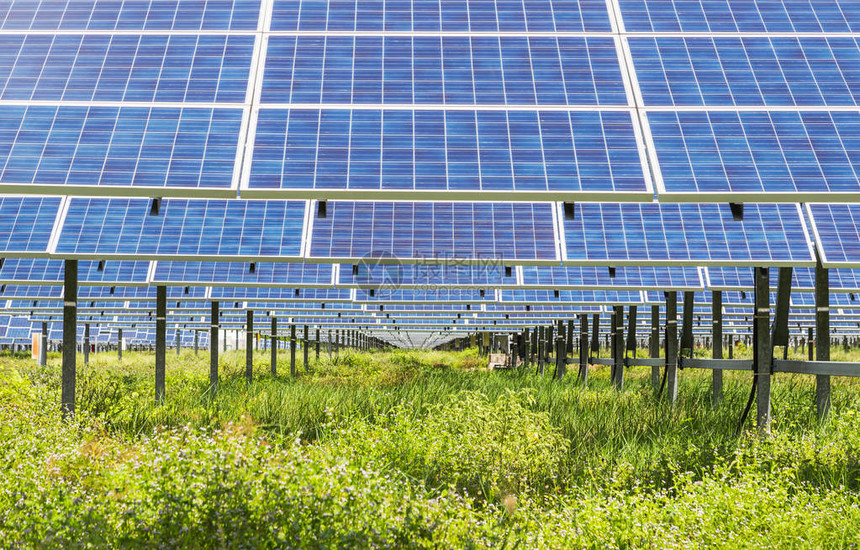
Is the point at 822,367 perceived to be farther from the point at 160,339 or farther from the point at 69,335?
the point at 160,339

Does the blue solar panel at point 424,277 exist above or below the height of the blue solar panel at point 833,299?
above

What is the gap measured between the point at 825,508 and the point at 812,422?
287 inches

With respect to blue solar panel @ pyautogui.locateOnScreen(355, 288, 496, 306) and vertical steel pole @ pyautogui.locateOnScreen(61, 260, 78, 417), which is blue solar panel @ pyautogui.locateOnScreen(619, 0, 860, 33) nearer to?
vertical steel pole @ pyautogui.locateOnScreen(61, 260, 78, 417)

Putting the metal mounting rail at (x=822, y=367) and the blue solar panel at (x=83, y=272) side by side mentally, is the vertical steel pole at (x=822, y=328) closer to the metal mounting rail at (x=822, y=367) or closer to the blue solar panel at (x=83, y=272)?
the metal mounting rail at (x=822, y=367)

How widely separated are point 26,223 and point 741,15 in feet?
45.3

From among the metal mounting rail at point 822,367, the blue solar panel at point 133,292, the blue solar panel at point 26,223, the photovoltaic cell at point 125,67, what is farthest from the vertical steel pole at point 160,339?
the metal mounting rail at point 822,367

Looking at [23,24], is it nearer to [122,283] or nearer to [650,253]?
[122,283]

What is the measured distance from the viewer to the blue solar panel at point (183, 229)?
14812mm

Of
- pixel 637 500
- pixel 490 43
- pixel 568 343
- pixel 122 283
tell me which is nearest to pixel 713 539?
pixel 637 500

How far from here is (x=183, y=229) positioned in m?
16.3

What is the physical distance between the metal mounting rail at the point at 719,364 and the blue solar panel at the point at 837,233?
224cm

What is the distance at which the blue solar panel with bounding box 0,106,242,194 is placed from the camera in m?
8.80

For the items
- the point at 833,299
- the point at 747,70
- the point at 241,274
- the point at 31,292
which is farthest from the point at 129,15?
the point at 833,299

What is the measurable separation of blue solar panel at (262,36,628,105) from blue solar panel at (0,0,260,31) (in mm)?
1451
